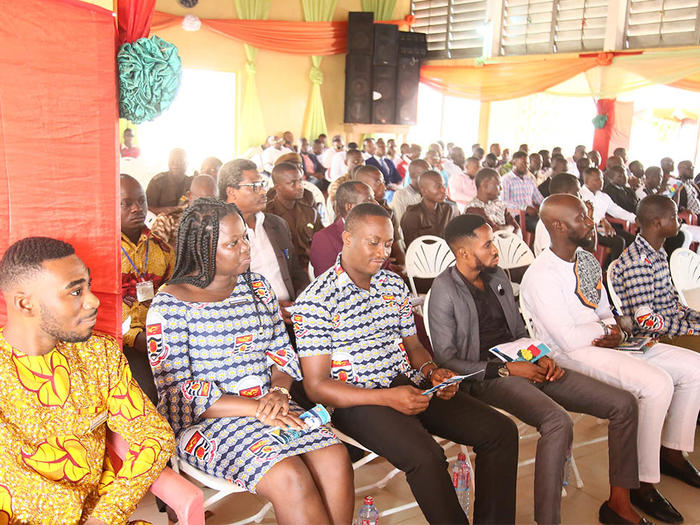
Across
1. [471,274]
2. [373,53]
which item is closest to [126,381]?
[471,274]

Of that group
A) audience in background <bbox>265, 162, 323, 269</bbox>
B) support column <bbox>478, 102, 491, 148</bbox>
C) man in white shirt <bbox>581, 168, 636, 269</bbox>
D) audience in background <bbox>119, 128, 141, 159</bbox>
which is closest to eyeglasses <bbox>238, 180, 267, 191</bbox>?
audience in background <bbox>265, 162, 323, 269</bbox>

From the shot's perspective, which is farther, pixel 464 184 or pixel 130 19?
pixel 464 184

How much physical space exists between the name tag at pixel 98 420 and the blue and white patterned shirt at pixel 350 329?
768 mm

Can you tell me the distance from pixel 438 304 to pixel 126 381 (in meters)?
1.35

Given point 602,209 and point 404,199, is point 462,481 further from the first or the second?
point 602,209

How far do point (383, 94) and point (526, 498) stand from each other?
38.0ft

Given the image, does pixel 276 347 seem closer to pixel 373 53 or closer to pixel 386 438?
pixel 386 438

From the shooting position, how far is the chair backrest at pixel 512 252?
174 inches

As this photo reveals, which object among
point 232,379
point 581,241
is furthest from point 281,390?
point 581,241

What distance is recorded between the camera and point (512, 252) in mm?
4445

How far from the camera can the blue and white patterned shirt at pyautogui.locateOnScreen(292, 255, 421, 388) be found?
240 centimetres

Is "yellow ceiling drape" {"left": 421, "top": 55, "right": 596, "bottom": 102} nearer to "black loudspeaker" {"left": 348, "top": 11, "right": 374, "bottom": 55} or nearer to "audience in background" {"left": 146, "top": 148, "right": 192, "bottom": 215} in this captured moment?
"black loudspeaker" {"left": 348, "top": 11, "right": 374, "bottom": 55}

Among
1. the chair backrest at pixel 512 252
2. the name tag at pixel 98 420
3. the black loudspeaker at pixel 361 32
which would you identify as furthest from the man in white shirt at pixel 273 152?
the name tag at pixel 98 420

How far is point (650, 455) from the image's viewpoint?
2.77m
